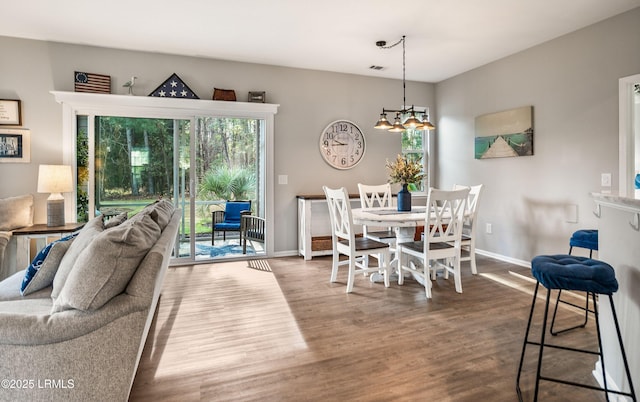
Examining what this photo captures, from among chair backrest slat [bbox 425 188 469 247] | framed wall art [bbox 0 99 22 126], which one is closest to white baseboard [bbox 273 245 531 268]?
chair backrest slat [bbox 425 188 469 247]

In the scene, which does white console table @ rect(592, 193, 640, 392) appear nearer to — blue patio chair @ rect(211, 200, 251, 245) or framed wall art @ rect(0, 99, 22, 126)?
blue patio chair @ rect(211, 200, 251, 245)

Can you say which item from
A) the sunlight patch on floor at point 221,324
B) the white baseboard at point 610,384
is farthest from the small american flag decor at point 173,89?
the white baseboard at point 610,384

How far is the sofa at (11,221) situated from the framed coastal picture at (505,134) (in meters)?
5.61

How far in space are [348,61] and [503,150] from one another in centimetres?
240

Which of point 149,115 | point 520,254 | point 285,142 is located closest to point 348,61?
point 285,142

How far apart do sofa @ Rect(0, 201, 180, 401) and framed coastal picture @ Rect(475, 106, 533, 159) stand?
172 inches

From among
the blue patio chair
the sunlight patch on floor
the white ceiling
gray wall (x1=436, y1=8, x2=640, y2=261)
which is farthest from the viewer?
the blue patio chair

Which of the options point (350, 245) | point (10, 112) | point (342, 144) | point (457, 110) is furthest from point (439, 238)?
point (10, 112)

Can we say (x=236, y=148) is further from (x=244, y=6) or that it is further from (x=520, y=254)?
(x=520, y=254)

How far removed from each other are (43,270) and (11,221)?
2.13m

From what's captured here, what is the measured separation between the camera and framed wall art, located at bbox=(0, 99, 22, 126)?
398cm

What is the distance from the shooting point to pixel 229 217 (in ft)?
16.9

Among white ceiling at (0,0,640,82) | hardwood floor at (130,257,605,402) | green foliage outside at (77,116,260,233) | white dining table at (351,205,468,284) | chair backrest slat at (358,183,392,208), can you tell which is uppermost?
white ceiling at (0,0,640,82)

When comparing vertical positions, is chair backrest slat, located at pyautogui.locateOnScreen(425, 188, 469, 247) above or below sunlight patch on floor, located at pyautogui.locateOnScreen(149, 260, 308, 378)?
above
